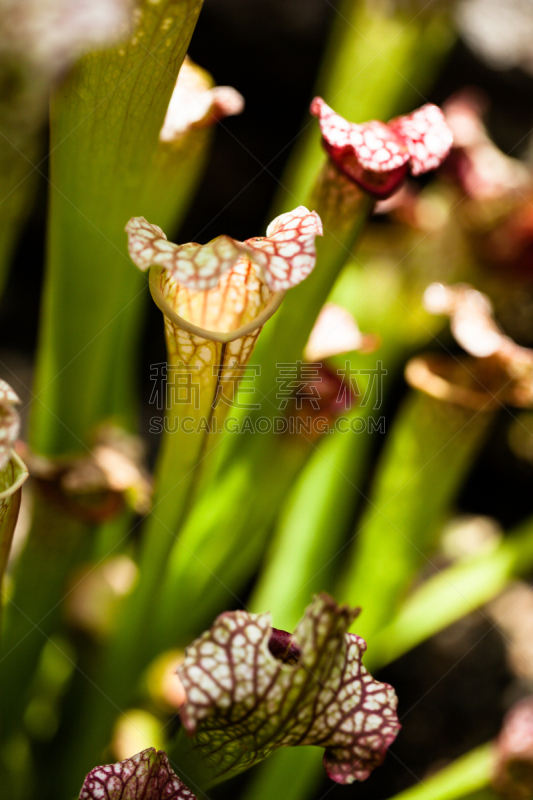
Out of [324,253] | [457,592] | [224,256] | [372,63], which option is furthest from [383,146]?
[457,592]

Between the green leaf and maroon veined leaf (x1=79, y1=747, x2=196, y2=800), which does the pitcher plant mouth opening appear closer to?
the green leaf

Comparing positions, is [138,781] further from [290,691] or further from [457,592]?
[457,592]

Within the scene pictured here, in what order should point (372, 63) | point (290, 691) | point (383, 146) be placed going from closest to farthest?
point (290, 691), point (383, 146), point (372, 63)

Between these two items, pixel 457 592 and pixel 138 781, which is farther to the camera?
pixel 457 592

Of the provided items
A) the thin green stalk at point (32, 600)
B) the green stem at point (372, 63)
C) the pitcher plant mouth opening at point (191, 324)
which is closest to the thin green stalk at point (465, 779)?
the thin green stalk at point (32, 600)

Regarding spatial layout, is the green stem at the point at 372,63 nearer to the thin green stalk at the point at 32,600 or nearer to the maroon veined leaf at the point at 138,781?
the thin green stalk at the point at 32,600

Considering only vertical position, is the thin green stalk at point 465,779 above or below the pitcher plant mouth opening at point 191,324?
below

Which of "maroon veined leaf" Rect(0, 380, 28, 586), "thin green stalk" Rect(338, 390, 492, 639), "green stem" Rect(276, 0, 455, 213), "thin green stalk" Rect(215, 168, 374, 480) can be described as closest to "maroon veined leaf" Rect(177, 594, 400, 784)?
"maroon veined leaf" Rect(0, 380, 28, 586)
